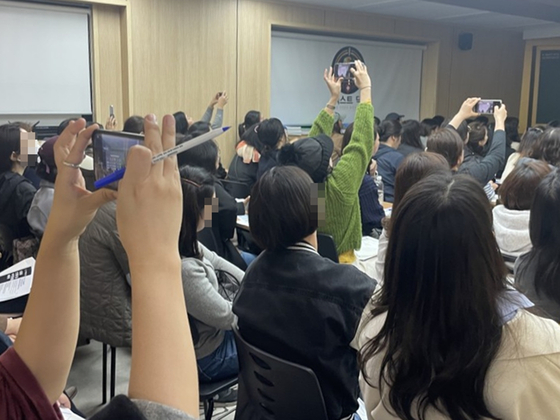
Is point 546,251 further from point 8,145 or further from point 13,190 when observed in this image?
point 8,145

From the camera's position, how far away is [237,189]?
4477 millimetres

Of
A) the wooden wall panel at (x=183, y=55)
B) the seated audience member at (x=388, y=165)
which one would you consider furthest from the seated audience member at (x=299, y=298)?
the wooden wall panel at (x=183, y=55)

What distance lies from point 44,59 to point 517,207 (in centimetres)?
473

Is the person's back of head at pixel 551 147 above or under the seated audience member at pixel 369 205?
above

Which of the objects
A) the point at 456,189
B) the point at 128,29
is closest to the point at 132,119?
the point at 128,29

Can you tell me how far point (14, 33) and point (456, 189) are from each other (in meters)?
5.32

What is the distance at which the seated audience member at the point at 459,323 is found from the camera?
1.03 meters

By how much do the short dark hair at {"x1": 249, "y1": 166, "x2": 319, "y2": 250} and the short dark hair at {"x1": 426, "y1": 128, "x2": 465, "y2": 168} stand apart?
184 cm

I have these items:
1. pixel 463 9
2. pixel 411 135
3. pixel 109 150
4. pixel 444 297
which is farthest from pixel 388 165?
pixel 463 9

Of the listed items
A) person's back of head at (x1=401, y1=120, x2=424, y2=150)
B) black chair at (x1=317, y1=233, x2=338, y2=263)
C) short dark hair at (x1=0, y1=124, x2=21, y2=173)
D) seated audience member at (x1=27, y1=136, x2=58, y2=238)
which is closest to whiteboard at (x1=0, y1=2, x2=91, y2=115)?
short dark hair at (x1=0, y1=124, x2=21, y2=173)

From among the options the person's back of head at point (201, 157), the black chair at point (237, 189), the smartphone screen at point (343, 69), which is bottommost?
the black chair at point (237, 189)

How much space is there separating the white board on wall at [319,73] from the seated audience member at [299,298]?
572cm

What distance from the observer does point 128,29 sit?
5.77 m

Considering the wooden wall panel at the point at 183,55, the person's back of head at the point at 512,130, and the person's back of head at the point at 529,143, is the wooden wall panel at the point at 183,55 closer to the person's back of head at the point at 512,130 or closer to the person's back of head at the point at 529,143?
the person's back of head at the point at 529,143
